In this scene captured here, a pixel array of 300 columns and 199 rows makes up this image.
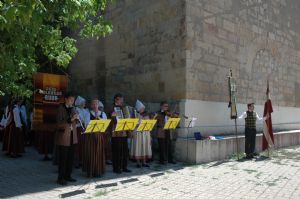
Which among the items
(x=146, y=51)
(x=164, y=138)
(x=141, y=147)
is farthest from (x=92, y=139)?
(x=146, y=51)

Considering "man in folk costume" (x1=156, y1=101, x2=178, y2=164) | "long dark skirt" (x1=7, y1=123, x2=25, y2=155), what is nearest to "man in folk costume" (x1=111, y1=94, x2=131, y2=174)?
"man in folk costume" (x1=156, y1=101, x2=178, y2=164)

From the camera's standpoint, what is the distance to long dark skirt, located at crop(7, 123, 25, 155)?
10125 millimetres

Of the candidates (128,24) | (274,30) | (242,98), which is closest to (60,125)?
(128,24)

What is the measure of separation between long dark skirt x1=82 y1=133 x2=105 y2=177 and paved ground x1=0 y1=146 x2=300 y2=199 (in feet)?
0.68

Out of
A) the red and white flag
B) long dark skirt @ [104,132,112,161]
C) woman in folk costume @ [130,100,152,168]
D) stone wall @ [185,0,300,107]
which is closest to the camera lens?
long dark skirt @ [104,132,112,161]

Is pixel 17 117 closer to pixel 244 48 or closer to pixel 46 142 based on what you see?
pixel 46 142

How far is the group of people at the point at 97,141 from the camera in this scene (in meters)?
7.18

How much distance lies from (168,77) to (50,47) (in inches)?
195

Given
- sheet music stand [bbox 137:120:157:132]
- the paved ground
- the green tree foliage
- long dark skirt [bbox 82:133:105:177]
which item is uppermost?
the green tree foliage

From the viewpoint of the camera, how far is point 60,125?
281 inches

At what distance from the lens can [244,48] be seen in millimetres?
13062

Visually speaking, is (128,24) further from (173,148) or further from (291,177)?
(291,177)

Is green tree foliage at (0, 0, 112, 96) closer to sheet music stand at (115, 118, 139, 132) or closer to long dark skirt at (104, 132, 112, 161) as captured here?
sheet music stand at (115, 118, 139, 132)

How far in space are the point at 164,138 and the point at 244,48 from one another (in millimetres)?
5359
